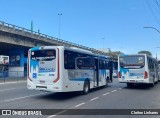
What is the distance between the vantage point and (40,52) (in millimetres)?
14273

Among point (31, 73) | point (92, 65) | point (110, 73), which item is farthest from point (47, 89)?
point (110, 73)

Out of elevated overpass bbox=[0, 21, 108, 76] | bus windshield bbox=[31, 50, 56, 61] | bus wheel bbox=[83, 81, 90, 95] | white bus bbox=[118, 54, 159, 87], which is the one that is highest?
elevated overpass bbox=[0, 21, 108, 76]

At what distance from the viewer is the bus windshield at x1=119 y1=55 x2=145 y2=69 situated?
20.7m

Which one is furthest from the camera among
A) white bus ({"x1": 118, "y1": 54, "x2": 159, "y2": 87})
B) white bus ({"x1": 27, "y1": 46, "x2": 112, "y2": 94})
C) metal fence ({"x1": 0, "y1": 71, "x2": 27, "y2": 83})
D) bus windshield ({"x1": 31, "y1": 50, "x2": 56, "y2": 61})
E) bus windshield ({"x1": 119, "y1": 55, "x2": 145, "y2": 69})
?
metal fence ({"x1": 0, "y1": 71, "x2": 27, "y2": 83})

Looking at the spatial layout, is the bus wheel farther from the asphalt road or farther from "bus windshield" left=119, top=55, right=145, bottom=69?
"bus windshield" left=119, top=55, right=145, bottom=69

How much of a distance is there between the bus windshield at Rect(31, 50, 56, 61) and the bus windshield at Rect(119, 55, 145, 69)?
9.40 m

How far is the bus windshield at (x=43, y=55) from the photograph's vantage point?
1373 centimetres

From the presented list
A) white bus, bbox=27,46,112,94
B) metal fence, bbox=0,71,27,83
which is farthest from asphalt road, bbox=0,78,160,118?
metal fence, bbox=0,71,27,83

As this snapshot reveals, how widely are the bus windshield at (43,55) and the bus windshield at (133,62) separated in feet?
→ 30.8

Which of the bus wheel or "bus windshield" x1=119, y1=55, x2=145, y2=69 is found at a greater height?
"bus windshield" x1=119, y1=55, x2=145, y2=69

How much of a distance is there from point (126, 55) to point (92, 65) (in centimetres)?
449

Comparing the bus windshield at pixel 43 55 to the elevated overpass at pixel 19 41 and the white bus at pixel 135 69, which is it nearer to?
the white bus at pixel 135 69

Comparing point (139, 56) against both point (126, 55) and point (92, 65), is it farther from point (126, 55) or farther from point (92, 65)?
point (92, 65)

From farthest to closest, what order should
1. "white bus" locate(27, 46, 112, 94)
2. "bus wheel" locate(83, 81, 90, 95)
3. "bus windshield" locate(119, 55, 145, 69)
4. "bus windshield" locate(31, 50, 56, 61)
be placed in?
"bus windshield" locate(119, 55, 145, 69) → "bus wheel" locate(83, 81, 90, 95) → "bus windshield" locate(31, 50, 56, 61) → "white bus" locate(27, 46, 112, 94)
